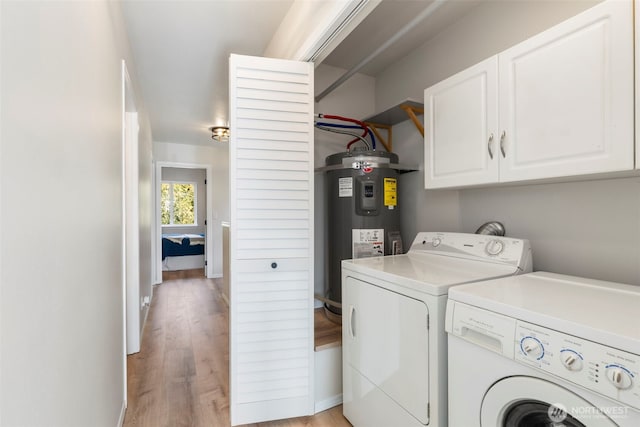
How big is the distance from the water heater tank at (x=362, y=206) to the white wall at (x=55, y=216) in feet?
4.25

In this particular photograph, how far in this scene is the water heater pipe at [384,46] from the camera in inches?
55.7

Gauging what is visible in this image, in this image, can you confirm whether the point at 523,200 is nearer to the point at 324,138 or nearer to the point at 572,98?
the point at 572,98

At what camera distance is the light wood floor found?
5.65ft

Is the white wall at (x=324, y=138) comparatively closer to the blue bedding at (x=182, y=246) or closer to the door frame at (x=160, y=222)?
the door frame at (x=160, y=222)

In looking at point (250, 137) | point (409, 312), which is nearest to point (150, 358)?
point (250, 137)

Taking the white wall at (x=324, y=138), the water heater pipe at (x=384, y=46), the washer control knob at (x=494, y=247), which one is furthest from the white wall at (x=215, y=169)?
the washer control knob at (x=494, y=247)

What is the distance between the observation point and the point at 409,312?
4.13 ft

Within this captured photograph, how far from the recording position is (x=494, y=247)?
1538 millimetres

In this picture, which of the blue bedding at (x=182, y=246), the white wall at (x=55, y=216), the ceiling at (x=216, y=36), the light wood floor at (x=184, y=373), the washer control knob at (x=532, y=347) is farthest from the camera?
the blue bedding at (x=182, y=246)

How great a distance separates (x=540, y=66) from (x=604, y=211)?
690 millimetres

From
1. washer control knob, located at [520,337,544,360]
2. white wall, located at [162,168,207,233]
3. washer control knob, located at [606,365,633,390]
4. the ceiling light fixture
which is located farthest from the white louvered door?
white wall, located at [162,168,207,233]

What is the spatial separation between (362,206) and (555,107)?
1.08 meters

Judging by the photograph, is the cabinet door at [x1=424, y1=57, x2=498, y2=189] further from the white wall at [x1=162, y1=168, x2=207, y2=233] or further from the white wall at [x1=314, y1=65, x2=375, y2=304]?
the white wall at [x1=162, y1=168, x2=207, y2=233]

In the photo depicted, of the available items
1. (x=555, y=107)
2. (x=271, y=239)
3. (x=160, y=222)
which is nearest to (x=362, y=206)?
(x=271, y=239)
